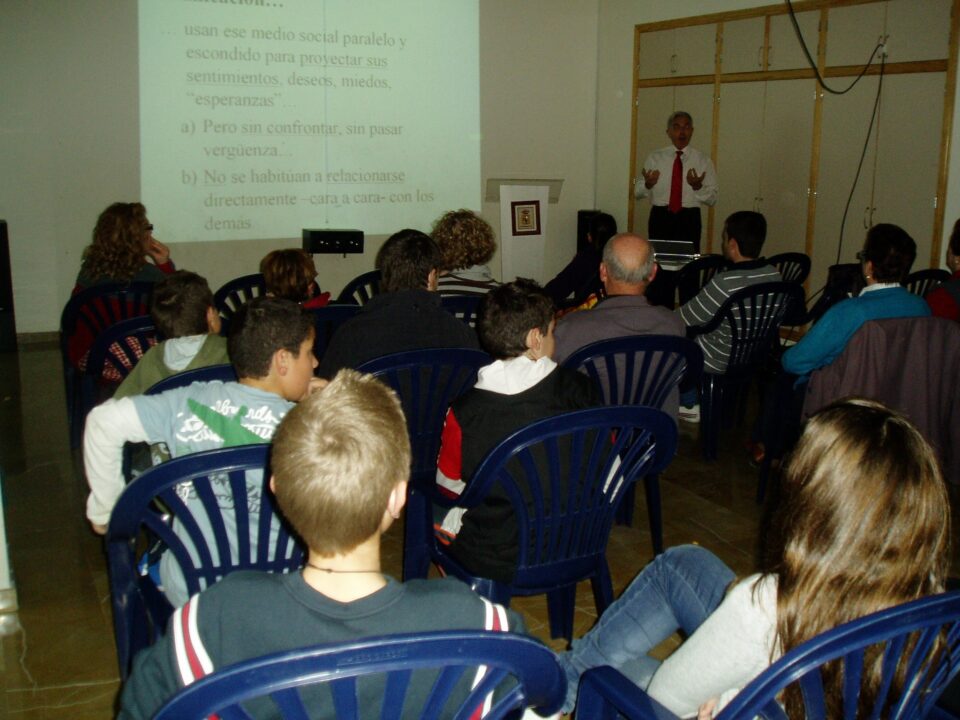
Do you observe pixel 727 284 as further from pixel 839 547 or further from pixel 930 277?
pixel 839 547

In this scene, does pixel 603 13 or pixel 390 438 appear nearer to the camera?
pixel 390 438

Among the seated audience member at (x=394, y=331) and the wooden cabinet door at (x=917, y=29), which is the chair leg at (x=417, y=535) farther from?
the wooden cabinet door at (x=917, y=29)

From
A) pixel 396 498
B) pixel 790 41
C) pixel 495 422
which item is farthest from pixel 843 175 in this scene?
pixel 396 498

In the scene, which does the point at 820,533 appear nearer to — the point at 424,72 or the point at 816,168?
the point at 816,168

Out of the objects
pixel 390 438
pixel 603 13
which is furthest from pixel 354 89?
pixel 390 438

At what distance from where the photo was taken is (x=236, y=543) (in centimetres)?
177

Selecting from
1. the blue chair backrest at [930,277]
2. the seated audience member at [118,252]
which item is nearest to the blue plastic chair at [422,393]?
the seated audience member at [118,252]

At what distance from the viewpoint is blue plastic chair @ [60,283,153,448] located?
11.9ft

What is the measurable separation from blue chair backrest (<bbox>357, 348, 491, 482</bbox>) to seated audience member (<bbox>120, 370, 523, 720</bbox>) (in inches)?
50.8

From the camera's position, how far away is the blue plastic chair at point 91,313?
364 centimetres

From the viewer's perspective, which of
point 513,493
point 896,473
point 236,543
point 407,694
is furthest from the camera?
point 513,493

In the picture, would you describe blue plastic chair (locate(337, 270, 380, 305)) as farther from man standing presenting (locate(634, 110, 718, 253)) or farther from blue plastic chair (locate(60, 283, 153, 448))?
man standing presenting (locate(634, 110, 718, 253))

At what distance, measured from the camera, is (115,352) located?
320 centimetres

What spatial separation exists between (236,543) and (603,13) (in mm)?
7044
